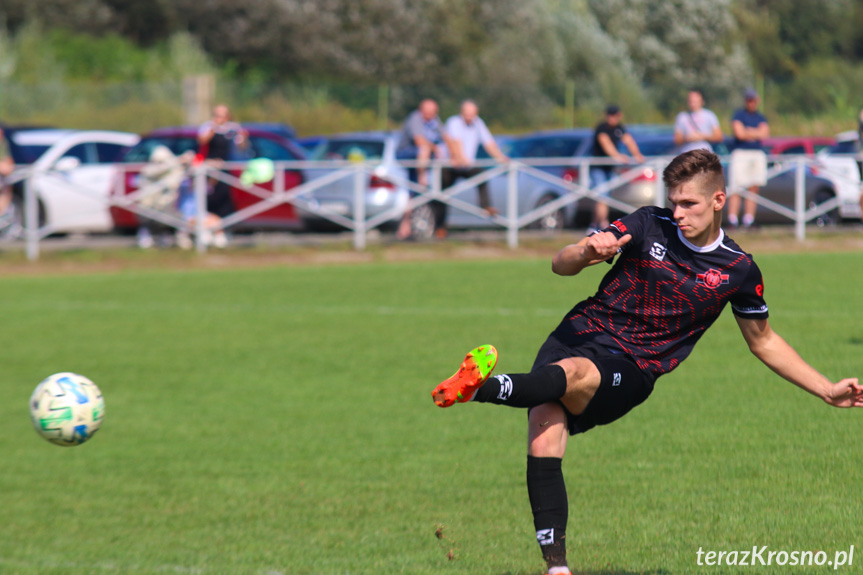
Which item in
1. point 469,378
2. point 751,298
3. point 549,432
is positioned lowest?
point 549,432

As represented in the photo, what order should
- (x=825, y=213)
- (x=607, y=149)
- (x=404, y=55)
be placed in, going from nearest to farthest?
(x=607, y=149), (x=825, y=213), (x=404, y=55)

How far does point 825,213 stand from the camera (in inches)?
725

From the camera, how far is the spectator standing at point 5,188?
1753 centimetres

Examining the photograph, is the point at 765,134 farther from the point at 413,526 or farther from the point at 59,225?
the point at 413,526

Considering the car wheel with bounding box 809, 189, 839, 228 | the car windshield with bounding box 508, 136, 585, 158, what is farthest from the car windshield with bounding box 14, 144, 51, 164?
the car wheel with bounding box 809, 189, 839, 228

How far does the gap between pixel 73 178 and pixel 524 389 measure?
49.6ft

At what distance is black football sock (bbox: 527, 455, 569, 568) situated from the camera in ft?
15.6

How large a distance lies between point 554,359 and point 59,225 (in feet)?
48.0

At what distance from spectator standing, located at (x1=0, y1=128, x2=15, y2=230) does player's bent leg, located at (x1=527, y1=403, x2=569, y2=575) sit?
564 inches

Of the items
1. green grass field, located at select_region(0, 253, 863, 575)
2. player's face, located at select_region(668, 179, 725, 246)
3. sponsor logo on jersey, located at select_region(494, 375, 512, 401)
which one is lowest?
green grass field, located at select_region(0, 253, 863, 575)

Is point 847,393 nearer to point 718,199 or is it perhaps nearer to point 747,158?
point 718,199

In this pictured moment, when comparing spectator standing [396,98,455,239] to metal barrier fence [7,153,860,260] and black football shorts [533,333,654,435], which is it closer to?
→ metal barrier fence [7,153,860,260]

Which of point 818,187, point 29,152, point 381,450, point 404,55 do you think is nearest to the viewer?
point 381,450

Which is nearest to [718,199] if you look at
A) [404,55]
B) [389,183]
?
[389,183]
